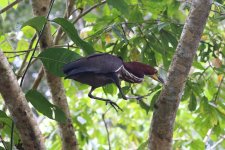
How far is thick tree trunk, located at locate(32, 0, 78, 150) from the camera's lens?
47.8 inches

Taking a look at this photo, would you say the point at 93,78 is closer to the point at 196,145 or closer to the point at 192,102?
the point at 192,102

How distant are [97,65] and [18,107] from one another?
18 cm

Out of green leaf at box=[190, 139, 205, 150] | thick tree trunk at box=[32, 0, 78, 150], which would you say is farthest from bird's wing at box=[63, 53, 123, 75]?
green leaf at box=[190, 139, 205, 150]

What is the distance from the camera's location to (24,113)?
812 mm

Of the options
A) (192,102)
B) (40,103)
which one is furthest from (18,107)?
(192,102)

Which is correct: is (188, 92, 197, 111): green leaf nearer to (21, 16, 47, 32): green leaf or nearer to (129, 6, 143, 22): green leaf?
(129, 6, 143, 22): green leaf

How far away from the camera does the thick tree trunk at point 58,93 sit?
3.98ft

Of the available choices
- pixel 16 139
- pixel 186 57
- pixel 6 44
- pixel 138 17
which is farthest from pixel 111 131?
pixel 186 57

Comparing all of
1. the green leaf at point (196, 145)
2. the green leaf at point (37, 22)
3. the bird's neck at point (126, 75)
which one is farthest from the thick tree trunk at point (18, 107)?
the green leaf at point (196, 145)

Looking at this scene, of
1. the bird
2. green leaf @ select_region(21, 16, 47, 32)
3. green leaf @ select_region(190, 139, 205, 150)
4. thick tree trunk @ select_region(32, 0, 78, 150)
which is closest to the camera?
the bird

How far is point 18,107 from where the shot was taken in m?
0.81

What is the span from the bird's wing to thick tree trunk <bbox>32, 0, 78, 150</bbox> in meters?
0.49

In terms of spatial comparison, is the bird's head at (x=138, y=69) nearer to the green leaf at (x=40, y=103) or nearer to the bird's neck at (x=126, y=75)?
the bird's neck at (x=126, y=75)

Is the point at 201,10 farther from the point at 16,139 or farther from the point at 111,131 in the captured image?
the point at 111,131
